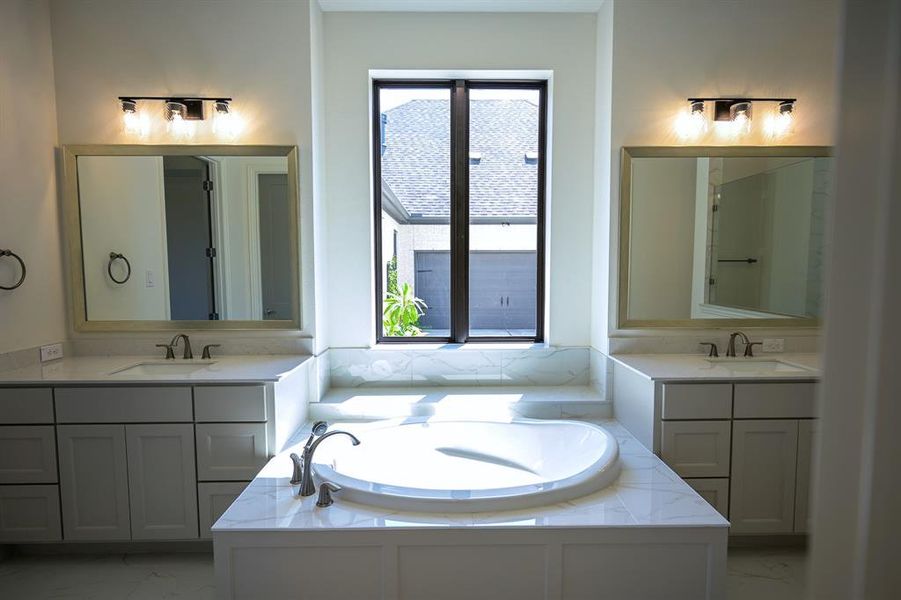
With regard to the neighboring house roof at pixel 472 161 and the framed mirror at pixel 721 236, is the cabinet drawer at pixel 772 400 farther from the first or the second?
the neighboring house roof at pixel 472 161

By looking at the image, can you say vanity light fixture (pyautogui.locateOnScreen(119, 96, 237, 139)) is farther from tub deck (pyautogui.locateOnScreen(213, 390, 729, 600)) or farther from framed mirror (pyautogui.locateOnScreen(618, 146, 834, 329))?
framed mirror (pyautogui.locateOnScreen(618, 146, 834, 329))

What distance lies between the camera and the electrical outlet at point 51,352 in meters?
2.52

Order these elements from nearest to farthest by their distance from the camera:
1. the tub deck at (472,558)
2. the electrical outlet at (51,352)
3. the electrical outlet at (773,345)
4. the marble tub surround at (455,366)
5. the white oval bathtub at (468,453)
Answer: the tub deck at (472,558) → the white oval bathtub at (468,453) → the electrical outlet at (51,352) → the electrical outlet at (773,345) → the marble tub surround at (455,366)

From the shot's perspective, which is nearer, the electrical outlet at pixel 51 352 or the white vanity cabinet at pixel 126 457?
the white vanity cabinet at pixel 126 457

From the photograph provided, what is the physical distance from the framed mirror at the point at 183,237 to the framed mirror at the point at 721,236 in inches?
77.1

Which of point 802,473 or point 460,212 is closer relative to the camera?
point 802,473

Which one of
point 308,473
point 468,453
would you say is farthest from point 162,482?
point 468,453

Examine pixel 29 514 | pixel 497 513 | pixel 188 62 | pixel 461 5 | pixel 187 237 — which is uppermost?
pixel 461 5

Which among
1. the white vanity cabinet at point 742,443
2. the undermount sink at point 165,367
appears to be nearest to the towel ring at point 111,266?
the undermount sink at point 165,367

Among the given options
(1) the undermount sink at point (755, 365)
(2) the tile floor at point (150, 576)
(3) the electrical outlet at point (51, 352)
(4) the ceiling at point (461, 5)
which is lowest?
(2) the tile floor at point (150, 576)

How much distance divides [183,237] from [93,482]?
4.25 ft

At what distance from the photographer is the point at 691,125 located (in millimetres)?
2729

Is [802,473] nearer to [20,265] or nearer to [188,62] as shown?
[188,62]

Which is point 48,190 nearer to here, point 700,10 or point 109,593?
point 109,593
